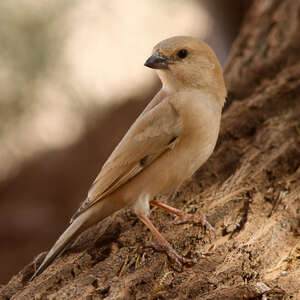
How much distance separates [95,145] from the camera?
705 centimetres

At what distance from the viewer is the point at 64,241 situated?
123 inches

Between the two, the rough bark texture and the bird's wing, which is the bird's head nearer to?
the bird's wing

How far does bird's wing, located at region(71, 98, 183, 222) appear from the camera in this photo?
3.18m

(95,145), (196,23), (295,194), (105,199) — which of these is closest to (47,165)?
(95,145)

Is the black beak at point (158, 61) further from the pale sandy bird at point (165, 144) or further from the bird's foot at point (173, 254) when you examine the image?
the bird's foot at point (173, 254)

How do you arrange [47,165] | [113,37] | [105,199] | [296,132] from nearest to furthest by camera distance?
[105,199] < [296,132] < [47,165] < [113,37]

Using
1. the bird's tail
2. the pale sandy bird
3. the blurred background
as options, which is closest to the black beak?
the pale sandy bird

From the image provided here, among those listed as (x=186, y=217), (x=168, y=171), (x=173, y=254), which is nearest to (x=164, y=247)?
(x=173, y=254)

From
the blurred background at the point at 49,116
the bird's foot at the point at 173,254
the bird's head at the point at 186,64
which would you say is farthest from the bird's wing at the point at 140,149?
the blurred background at the point at 49,116

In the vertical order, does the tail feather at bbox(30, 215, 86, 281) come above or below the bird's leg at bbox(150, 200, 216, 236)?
above

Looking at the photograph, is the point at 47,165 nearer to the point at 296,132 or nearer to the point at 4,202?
the point at 4,202

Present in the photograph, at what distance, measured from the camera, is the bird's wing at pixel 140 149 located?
3.18 m

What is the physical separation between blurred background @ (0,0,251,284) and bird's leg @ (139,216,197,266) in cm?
377

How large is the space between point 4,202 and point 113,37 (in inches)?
118
